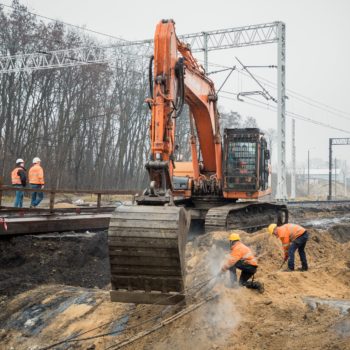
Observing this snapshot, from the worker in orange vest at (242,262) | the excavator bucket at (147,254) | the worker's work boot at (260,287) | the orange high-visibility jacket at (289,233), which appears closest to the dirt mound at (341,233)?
the orange high-visibility jacket at (289,233)

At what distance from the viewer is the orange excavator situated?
21.1 ft

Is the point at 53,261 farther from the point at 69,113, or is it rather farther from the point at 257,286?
the point at 69,113

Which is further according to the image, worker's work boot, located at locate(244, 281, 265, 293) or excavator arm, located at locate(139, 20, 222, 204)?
worker's work boot, located at locate(244, 281, 265, 293)

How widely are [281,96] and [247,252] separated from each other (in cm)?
2032

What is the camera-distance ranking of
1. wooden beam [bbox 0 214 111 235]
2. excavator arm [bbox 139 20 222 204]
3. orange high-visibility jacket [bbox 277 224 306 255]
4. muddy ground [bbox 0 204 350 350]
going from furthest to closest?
wooden beam [bbox 0 214 111 235] < orange high-visibility jacket [bbox 277 224 306 255] < excavator arm [bbox 139 20 222 204] < muddy ground [bbox 0 204 350 350]

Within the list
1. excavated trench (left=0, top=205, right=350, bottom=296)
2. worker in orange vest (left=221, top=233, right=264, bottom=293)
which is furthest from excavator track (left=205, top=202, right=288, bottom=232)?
worker in orange vest (left=221, top=233, right=264, bottom=293)

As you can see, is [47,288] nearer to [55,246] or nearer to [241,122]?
[55,246]

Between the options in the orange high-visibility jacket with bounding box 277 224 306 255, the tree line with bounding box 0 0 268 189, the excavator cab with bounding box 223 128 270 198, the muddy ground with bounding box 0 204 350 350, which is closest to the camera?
the muddy ground with bounding box 0 204 350 350

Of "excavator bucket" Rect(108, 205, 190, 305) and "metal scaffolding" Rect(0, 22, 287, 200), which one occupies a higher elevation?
"metal scaffolding" Rect(0, 22, 287, 200)

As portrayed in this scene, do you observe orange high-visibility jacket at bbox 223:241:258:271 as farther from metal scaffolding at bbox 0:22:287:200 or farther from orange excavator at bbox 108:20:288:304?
metal scaffolding at bbox 0:22:287:200

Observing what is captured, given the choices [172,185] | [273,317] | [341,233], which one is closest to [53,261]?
[172,185]

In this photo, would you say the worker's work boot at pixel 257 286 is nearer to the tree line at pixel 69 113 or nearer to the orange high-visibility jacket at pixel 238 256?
the orange high-visibility jacket at pixel 238 256

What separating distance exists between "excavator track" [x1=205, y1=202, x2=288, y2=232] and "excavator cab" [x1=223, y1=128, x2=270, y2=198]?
0.54 meters

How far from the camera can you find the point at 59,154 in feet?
117
